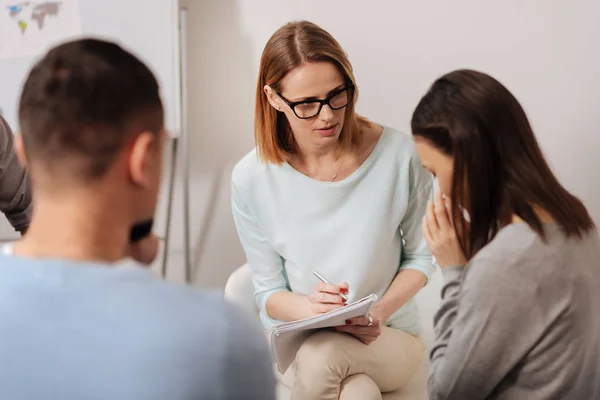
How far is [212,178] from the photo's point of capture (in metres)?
2.23

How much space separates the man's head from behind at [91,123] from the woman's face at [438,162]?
1.64 ft

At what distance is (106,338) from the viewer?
691mm

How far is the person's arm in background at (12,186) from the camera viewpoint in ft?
5.26

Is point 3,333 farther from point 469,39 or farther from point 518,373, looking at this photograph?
point 469,39

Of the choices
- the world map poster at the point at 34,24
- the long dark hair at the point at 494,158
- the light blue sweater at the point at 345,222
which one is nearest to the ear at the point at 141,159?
the long dark hair at the point at 494,158

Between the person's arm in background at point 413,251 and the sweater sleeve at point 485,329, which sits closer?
the sweater sleeve at point 485,329

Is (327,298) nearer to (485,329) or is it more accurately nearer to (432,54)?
(485,329)

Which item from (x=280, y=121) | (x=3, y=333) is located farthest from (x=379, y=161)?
(x=3, y=333)

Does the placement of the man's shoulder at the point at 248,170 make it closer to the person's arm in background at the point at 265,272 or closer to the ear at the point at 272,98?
the person's arm in background at the point at 265,272

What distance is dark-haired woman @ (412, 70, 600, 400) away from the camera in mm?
1016

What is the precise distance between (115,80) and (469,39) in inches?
51.7

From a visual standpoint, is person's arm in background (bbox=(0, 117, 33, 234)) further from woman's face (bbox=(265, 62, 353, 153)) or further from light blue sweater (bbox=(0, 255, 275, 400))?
light blue sweater (bbox=(0, 255, 275, 400))

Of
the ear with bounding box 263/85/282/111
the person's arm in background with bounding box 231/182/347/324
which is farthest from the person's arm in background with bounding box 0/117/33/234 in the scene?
the ear with bounding box 263/85/282/111

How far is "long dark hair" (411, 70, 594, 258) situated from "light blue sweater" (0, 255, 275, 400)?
506mm
